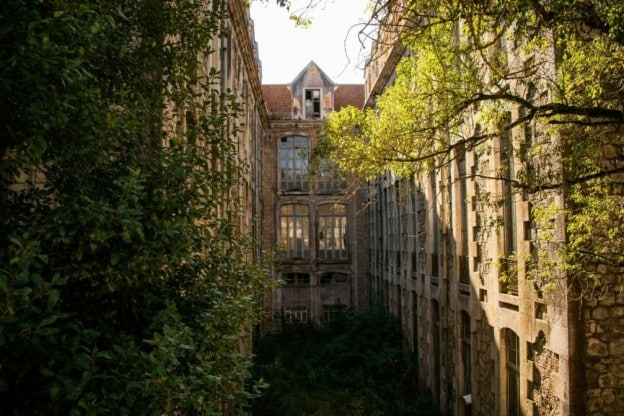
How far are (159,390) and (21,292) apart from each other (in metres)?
1.37

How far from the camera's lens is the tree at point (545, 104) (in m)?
5.96

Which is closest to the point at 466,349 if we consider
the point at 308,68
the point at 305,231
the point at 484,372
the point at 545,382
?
the point at 484,372

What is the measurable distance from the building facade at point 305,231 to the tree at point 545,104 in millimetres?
23995

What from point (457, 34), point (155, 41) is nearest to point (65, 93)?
point (155, 41)

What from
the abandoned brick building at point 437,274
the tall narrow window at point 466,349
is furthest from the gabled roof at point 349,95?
the tall narrow window at point 466,349

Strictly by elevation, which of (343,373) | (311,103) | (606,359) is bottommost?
(343,373)

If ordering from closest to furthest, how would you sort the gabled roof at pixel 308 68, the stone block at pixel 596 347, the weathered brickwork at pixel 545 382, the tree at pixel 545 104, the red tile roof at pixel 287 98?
1. the tree at pixel 545 104
2. the stone block at pixel 596 347
3. the weathered brickwork at pixel 545 382
4. the gabled roof at pixel 308 68
5. the red tile roof at pixel 287 98

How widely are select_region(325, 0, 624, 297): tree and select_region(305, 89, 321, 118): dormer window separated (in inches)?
998

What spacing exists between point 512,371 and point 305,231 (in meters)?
23.3

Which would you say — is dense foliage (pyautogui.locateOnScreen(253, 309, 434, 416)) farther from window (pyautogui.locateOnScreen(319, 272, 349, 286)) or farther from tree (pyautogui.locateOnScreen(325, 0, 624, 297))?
tree (pyautogui.locateOnScreen(325, 0, 624, 297))

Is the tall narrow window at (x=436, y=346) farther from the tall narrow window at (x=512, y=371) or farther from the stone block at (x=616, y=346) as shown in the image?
the stone block at (x=616, y=346)

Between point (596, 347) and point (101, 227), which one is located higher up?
point (101, 227)

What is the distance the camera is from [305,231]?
33750mm

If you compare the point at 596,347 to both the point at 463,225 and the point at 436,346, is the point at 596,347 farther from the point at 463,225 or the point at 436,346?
the point at 436,346
